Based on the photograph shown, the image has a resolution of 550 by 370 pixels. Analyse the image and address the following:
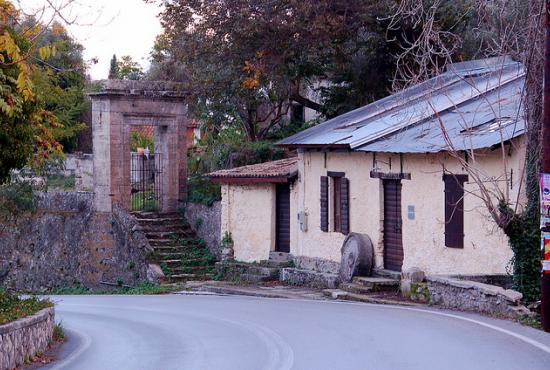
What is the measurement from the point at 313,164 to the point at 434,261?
661cm

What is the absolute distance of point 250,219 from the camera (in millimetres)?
30719

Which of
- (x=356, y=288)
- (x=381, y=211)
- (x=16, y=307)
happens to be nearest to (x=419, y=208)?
(x=381, y=211)

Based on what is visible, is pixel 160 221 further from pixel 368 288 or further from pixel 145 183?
pixel 368 288

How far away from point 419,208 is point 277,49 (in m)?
10.9

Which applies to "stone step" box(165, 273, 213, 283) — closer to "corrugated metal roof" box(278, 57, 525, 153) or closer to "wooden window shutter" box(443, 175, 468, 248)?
"corrugated metal roof" box(278, 57, 525, 153)

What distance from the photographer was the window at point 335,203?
26562mm

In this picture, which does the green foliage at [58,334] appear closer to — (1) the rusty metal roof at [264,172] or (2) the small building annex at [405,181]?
(2) the small building annex at [405,181]

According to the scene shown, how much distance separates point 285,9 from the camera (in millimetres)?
31578

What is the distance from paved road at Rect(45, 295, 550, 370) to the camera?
12.8 m

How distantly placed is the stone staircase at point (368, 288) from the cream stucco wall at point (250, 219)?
6.03 m

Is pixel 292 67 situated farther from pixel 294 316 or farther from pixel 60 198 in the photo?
pixel 294 316

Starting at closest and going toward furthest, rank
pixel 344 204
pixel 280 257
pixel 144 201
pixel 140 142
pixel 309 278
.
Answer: pixel 344 204
pixel 309 278
pixel 280 257
pixel 144 201
pixel 140 142

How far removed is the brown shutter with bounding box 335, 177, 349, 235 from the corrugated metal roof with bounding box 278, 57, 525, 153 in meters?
1.28

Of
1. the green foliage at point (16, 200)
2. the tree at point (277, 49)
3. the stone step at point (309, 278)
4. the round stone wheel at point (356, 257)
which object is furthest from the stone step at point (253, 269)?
the green foliage at point (16, 200)
